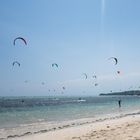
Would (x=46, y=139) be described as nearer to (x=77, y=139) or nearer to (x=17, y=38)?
(x=77, y=139)

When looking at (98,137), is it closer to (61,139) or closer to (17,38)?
(61,139)

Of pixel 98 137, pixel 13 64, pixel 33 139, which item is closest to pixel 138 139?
pixel 98 137

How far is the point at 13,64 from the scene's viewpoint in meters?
20.2

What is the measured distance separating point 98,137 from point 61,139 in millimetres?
1668

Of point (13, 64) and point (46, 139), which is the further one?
point (13, 64)

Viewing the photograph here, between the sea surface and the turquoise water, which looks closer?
the sea surface

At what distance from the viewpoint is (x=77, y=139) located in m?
12.5

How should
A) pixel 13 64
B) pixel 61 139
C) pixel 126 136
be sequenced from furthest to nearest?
pixel 13 64 < pixel 61 139 < pixel 126 136

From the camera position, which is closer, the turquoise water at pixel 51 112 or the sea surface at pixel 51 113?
the sea surface at pixel 51 113

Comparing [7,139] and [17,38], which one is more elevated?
[17,38]

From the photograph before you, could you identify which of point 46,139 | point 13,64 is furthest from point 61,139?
point 13,64

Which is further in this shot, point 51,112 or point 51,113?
point 51,112

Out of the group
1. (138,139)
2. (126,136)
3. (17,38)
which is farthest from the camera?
(17,38)

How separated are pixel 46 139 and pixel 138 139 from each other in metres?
4.17
